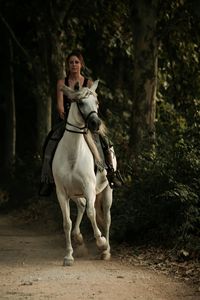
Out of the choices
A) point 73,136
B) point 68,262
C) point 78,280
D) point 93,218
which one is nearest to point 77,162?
point 73,136

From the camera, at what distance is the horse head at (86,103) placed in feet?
32.9

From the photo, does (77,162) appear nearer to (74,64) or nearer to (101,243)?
(101,243)

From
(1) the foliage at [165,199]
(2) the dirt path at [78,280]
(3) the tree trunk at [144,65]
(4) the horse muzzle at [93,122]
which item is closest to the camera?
(2) the dirt path at [78,280]

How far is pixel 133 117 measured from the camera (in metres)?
15.9

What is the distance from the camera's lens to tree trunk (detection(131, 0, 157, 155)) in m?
Answer: 15.6

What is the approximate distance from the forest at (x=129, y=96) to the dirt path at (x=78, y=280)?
1.21 meters

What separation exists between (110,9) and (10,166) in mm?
5635

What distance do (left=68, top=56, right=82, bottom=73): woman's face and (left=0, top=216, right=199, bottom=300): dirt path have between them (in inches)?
113

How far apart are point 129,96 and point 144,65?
7017 millimetres

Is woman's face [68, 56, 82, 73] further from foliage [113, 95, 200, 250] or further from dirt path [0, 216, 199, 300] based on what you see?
dirt path [0, 216, 199, 300]

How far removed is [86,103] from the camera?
10.2 meters

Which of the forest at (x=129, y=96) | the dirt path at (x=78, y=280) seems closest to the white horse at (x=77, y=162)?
the dirt path at (x=78, y=280)

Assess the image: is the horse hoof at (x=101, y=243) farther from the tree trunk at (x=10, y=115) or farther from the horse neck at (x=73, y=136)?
the tree trunk at (x=10, y=115)

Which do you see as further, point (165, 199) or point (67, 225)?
point (165, 199)
